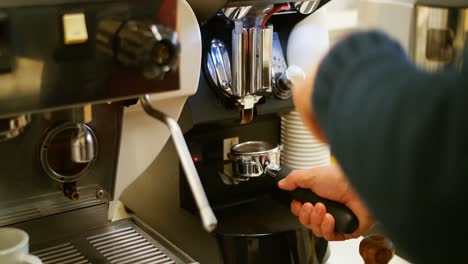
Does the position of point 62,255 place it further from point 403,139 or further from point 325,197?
point 403,139

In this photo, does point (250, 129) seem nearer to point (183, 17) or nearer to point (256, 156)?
point (256, 156)

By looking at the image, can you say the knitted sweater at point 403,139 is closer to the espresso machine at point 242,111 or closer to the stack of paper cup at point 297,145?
the espresso machine at point 242,111

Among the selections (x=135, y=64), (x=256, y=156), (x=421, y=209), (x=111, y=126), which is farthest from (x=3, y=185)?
(x=421, y=209)

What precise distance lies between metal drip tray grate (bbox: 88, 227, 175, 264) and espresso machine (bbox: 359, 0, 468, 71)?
727mm

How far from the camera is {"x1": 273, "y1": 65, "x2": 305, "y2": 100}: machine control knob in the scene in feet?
2.88

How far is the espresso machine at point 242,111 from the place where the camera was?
2.74 feet

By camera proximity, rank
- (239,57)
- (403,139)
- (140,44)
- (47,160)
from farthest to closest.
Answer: (239,57)
(47,160)
(140,44)
(403,139)

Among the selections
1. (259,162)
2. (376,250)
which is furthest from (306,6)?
(376,250)

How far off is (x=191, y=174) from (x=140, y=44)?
126 millimetres

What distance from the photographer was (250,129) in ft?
3.11

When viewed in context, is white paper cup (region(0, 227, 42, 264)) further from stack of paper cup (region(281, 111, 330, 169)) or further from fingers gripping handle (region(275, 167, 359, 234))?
stack of paper cup (region(281, 111, 330, 169))

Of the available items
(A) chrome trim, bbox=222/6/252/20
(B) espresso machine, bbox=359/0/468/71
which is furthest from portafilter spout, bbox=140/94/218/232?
(B) espresso machine, bbox=359/0/468/71

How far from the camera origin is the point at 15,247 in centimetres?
64

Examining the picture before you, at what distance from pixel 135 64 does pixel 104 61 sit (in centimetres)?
3
